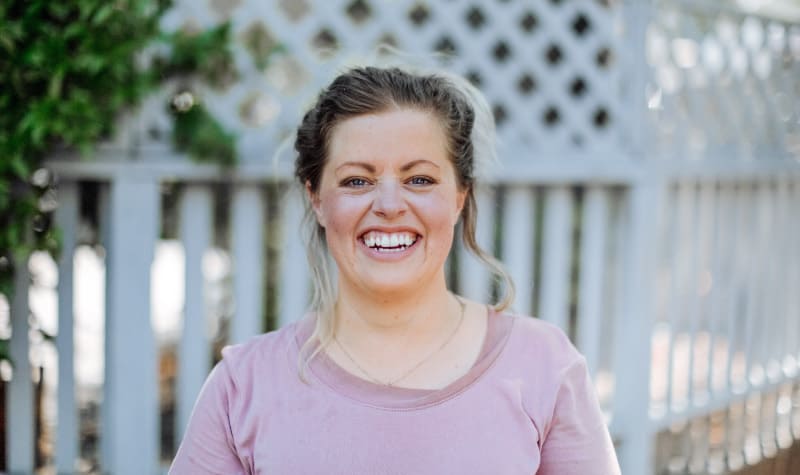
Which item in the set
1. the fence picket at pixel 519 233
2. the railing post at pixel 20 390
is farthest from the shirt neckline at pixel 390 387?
the fence picket at pixel 519 233

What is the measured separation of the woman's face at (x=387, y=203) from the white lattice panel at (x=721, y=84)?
2.30 metres

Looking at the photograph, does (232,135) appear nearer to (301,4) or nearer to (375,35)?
(375,35)

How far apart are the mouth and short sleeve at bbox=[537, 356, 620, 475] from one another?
16.9 inches

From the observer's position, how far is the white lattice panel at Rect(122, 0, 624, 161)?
122 inches

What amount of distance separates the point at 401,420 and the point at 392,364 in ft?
0.49

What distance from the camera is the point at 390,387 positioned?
1.67 metres

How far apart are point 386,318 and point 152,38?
5.40 feet

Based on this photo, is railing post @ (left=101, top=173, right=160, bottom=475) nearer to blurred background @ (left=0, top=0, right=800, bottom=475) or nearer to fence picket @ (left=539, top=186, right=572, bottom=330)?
blurred background @ (left=0, top=0, right=800, bottom=475)

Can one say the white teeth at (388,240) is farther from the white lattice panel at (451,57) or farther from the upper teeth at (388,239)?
the white lattice panel at (451,57)

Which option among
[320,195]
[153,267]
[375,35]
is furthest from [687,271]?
[320,195]

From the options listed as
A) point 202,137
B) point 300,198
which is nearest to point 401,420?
point 300,198

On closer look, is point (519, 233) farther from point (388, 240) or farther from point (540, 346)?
point (388, 240)

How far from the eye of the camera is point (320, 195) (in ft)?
5.84

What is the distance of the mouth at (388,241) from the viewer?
1.65 m
